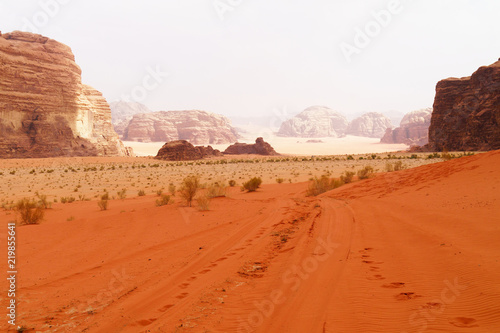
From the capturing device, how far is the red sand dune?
3463mm

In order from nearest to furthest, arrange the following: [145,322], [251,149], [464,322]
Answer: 1. [464,322]
2. [145,322]
3. [251,149]

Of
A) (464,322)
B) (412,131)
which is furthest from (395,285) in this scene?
(412,131)

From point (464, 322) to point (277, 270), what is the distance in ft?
8.36

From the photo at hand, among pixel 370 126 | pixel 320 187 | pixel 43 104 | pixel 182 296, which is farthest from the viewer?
pixel 370 126

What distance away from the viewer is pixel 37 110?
5312 centimetres

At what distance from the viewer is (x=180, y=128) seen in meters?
144

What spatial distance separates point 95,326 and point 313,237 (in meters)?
4.41

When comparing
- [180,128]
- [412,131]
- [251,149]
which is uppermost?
[180,128]

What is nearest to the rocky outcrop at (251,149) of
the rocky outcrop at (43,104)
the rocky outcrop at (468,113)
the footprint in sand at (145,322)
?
the rocky outcrop at (43,104)

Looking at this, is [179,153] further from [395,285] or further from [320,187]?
[395,285]

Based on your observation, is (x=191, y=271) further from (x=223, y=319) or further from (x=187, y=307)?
(x=223, y=319)

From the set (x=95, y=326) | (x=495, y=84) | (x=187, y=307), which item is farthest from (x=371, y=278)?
(x=495, y=84)

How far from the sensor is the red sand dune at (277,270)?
11.4 ft

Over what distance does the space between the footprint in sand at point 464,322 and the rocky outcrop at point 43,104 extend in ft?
200
